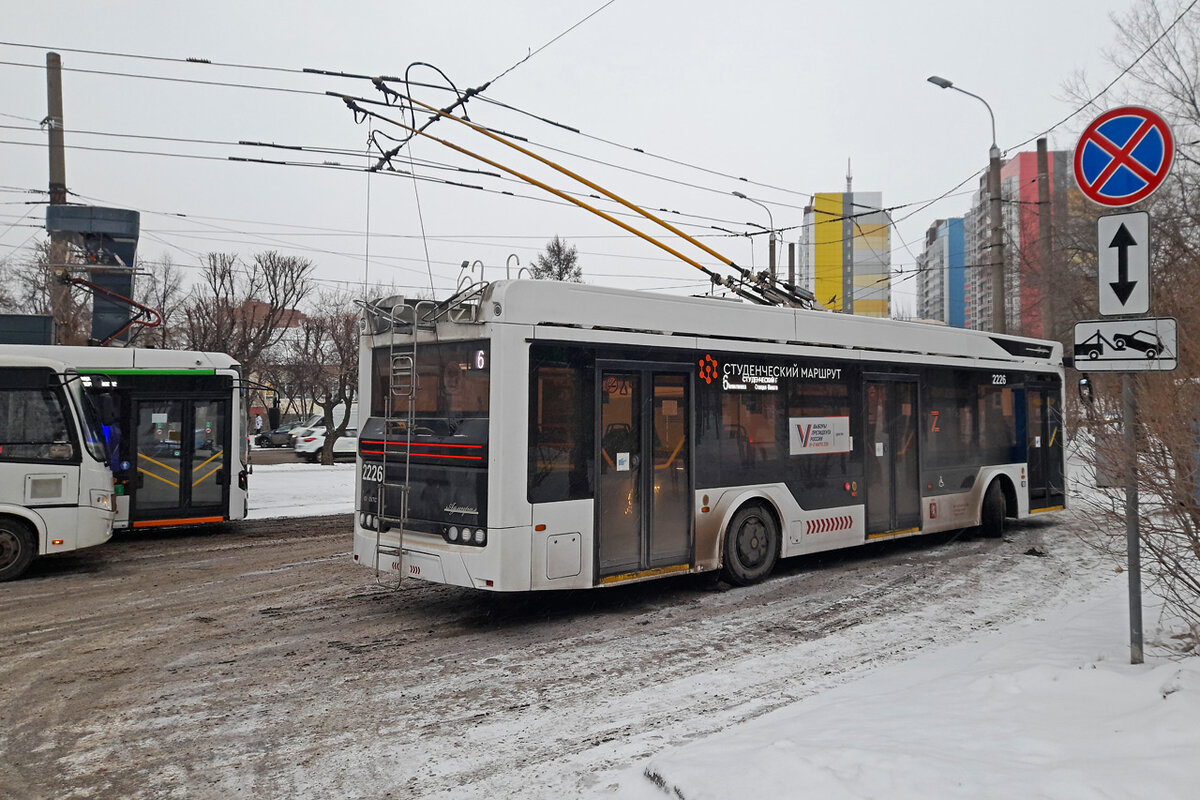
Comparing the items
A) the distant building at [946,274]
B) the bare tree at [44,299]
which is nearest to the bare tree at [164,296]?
the bare tree at [44,299]

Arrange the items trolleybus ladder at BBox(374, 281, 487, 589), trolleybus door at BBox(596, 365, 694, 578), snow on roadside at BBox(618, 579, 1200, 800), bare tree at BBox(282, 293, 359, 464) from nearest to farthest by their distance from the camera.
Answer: snow on roadside at BBox(618, 579, 1200, 800) → trolleybus ladder at BBox(374, 281, 487, 589) → trolleybus door at BBox(596, 365, 694, 578) → bare tree at BBox(282, 293, 359, 464)

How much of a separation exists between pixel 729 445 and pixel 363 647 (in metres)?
4.31

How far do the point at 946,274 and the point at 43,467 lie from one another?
15082 cm

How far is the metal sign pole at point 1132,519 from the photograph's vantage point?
16.9ft

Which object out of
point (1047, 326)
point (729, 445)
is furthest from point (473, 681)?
point (1047, 326)

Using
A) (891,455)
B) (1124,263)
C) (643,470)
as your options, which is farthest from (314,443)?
(1124,263)

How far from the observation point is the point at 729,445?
357 inches

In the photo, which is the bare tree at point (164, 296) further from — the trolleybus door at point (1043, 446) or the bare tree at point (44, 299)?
the trolleybus door at point (1043, 446)

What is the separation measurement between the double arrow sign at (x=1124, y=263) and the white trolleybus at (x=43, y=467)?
1093cm

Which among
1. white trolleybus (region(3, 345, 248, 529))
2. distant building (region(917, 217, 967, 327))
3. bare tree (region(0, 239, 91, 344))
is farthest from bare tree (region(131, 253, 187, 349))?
distant building (region(917, 217, 967, 327))

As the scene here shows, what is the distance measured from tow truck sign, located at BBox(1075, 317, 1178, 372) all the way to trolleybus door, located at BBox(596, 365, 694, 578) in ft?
12.8

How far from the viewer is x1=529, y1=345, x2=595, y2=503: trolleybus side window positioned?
289 inches

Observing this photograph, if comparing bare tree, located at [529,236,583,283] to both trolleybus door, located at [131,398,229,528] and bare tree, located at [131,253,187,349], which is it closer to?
bare tree, located at [131,253,187,349]

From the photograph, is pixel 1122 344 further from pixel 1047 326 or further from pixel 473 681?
pixel 1047 326
